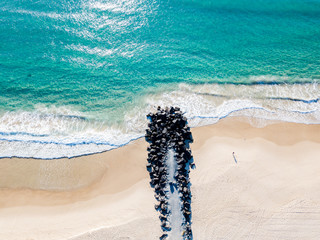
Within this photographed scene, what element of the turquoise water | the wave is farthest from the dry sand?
the turquoise water

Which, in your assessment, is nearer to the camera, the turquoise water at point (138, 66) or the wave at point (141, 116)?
the wave at point (141, 116)

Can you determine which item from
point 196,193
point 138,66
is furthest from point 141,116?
point 196,193

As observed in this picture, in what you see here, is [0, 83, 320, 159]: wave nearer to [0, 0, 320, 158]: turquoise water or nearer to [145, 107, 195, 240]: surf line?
[0, 0, 320, 158]: turquoise water

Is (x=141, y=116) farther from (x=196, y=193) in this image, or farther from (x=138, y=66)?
(x=196, y=193)

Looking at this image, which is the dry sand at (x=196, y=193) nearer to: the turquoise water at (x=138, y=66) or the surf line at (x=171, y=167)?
the surf line at (x=171, y=167)

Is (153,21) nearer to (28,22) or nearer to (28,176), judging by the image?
(28,22)

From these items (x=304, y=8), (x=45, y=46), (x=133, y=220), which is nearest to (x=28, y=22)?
(x=45, y=46)

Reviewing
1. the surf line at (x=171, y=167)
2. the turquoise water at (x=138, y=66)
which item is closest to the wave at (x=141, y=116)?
the turquoise water at (x=138, y=66)

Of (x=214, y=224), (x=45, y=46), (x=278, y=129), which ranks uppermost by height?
(x=45, y=46)
